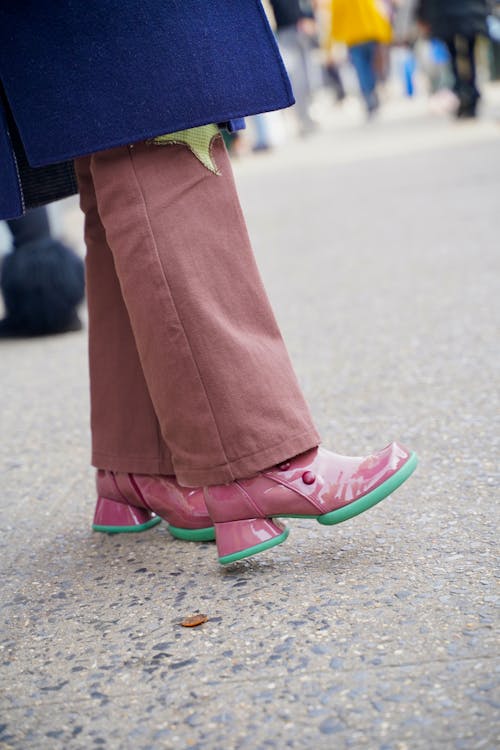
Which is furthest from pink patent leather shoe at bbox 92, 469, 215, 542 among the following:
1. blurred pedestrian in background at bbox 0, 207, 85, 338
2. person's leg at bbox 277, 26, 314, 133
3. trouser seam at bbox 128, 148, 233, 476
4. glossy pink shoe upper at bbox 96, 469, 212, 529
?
person's leg at bbox 277, 26, 314, 133

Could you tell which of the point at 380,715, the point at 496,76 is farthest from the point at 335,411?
the point at 496,76

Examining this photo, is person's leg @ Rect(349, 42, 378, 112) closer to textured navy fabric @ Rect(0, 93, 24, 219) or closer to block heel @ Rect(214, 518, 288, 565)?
textured navy fabric @ Rect(0, 93, 24, 219)

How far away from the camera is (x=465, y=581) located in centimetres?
195

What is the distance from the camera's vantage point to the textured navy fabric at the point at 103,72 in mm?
1926

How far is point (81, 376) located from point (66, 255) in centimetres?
79

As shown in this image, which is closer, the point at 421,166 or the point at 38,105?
the point at 38,105

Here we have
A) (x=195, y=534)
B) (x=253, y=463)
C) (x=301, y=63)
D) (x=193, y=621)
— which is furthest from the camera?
(x=301, y=63)

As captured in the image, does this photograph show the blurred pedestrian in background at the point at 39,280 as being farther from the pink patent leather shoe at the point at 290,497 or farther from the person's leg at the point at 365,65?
the person's leg at the point at 365,65

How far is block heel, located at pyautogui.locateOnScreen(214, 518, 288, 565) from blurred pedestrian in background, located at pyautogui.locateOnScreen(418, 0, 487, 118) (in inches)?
380

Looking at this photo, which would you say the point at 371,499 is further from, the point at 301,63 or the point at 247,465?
the point at 301,63

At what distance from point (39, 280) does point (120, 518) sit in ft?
7.19

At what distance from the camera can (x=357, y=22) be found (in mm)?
13883

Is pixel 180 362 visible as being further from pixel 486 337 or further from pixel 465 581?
pixel 486 337

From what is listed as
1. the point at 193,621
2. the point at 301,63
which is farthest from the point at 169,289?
the point at 301,63
